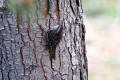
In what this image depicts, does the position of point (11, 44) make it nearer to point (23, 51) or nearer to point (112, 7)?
point (23, 51)

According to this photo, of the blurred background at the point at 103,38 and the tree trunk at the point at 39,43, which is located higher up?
the tree trunk at the point at 39,43

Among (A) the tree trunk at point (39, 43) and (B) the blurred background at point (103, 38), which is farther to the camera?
(B) the blurred background at point (103, 38)

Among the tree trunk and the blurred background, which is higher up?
the tree trunk

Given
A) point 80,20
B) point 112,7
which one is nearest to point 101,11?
point 112,7

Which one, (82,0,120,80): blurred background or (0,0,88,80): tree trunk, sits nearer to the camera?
(0,0,88,80): tree trunk

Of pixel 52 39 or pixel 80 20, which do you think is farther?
pixel 80 20
